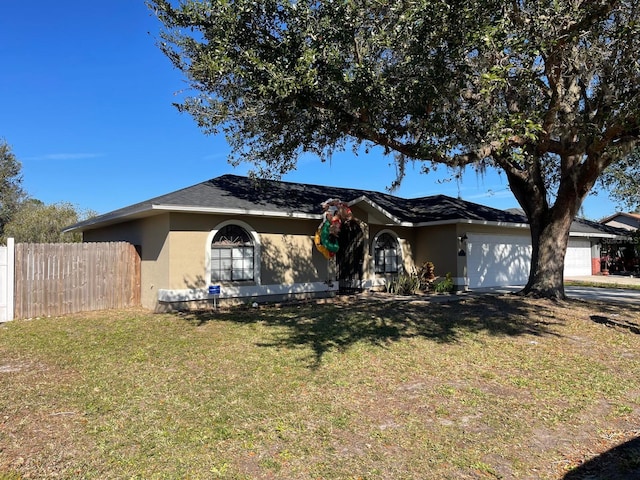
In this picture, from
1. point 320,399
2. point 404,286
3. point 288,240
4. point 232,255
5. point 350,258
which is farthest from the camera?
Result: point 350,258

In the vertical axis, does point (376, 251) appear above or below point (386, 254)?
above

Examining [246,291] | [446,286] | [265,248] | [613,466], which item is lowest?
[613,466]

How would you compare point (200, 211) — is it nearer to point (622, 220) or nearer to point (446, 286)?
point (446, 286)

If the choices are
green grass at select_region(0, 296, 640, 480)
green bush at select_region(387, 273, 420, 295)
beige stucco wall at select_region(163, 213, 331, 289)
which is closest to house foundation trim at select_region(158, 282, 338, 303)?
beige stucco wall at select_region(163, 213, 331, 289)

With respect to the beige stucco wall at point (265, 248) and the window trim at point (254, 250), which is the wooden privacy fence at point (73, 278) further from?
the window trim at point (254, 250)

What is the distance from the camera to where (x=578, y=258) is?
76.5ft

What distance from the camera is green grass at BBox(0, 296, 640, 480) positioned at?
3.67 meters

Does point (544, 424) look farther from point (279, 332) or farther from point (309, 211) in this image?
point (309, 211)

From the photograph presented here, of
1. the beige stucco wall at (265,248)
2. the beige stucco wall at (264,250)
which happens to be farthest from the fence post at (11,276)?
the beige stucco wall at (264,250)

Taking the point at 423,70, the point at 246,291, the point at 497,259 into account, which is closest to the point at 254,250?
the point at 246,291

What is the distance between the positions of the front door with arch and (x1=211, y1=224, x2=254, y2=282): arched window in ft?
13.1

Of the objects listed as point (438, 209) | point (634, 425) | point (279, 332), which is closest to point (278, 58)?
point (279, 332)

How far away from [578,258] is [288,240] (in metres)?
17.6

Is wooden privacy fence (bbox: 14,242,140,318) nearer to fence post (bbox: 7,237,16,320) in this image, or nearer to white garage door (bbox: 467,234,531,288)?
fence post (bbox: 7,237,16,320)
